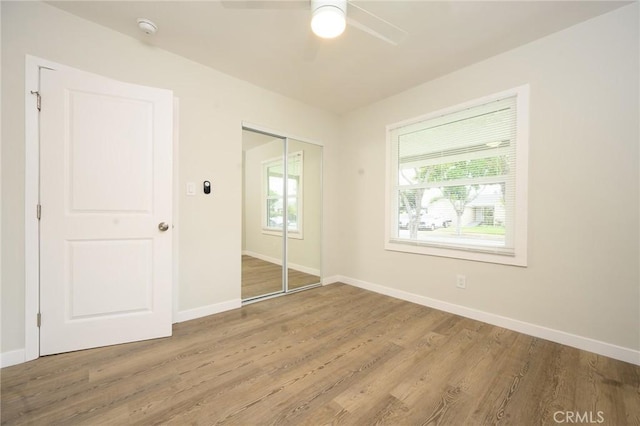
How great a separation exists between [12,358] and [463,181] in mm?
4041

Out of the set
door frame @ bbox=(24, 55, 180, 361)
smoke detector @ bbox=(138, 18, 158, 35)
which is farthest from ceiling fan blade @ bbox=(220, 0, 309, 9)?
door frame @ bbox=(24, 55, 180, 361)

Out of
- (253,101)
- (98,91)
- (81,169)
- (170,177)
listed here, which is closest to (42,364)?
(81,169)

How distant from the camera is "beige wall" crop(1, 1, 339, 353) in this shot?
5.99 ft

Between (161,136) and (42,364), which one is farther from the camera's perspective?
(161,136)

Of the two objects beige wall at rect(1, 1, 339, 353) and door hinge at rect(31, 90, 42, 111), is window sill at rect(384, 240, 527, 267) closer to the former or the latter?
beige wall at rect(1, 1, 339, 353)

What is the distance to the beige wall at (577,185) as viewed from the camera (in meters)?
1.91

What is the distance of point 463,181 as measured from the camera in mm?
2717

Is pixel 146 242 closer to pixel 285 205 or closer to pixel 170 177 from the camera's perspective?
pixel 170 177

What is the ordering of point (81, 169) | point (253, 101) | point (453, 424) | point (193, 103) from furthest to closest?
point (253, 101), point (193, 103), point (81, 169), point (453, 424)

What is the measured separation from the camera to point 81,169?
6.61 feet

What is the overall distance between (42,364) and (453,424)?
2711mm

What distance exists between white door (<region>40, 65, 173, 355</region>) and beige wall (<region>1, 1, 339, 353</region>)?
15cm

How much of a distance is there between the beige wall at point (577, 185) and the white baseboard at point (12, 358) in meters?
3.73

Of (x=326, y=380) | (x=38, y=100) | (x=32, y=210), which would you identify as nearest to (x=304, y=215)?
(x=326, y=380)
